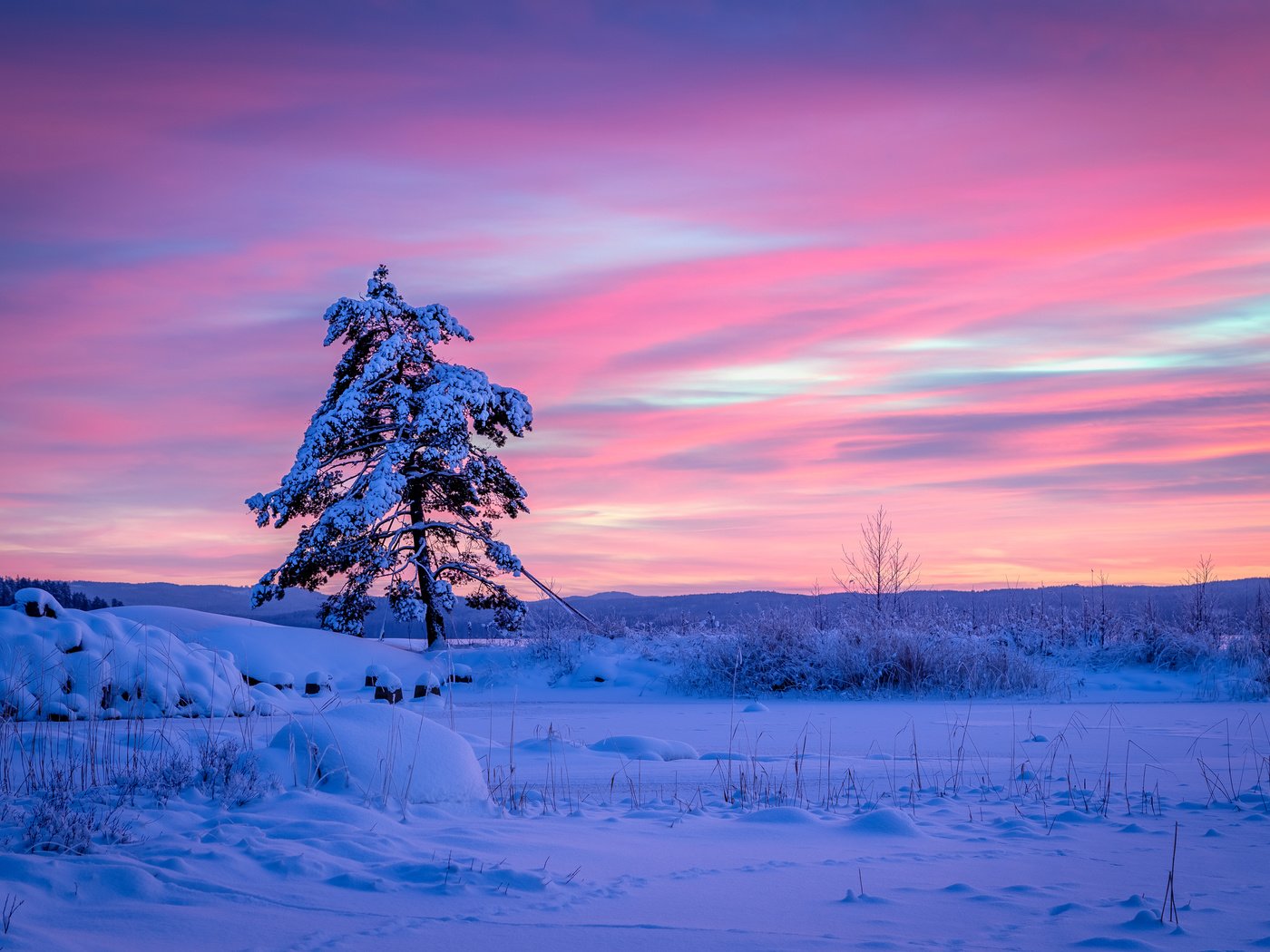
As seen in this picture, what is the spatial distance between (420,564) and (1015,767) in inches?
637

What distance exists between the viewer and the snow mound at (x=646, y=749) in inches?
307

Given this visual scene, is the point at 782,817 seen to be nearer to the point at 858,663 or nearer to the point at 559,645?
the point at 858,663

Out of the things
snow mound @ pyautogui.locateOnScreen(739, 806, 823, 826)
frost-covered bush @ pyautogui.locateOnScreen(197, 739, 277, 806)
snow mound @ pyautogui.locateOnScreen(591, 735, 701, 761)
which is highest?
frost-covered bush @ pyautogui.locateOnScreen(197, 739, 277, 806)

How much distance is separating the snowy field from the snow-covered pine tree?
11.7 m

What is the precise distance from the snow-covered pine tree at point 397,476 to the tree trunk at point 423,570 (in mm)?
23

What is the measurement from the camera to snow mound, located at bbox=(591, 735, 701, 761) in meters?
7.80

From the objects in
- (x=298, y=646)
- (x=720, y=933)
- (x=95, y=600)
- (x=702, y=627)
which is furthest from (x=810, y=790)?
(x=95, y=600)

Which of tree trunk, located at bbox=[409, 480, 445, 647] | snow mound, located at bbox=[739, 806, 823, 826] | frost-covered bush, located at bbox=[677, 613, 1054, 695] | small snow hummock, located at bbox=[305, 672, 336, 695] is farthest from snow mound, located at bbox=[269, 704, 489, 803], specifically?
tree trunk, located at bbox=[409, 480, 445, 647]

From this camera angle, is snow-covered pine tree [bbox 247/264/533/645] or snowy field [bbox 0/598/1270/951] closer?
snowy field [bbox 0/598/1270/951]

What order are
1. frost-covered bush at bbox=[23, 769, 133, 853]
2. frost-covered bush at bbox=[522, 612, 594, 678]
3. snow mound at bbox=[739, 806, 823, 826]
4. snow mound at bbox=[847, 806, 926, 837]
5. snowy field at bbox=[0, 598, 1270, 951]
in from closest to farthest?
1. snowy field at bbox=[0, 598, 1270, 951]
2. frost-covered bush at bbox=[23, 769, 133, 853]
3. snow mound at bbox=[847, 806, 926, 837]
4. snow mound at bbox=[739, 806, 823, 826]
5. frost-covered bush at bbox=[522, 612, 594, 678]

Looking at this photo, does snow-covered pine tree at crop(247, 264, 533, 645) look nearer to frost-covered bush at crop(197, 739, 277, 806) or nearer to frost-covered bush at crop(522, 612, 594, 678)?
frost-covered bush at crop(522, 612, 594, 678)

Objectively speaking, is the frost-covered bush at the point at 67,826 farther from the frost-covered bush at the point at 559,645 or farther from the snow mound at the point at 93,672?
the frost-covered bush at the point at 559,645

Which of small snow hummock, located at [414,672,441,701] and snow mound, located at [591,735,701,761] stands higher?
snow mound, located at [591,735,701,761]

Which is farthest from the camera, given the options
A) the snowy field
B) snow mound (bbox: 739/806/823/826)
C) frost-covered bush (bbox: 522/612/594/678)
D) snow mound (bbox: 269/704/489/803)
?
frost-covered bush (bbox: 522/612/594/678)
